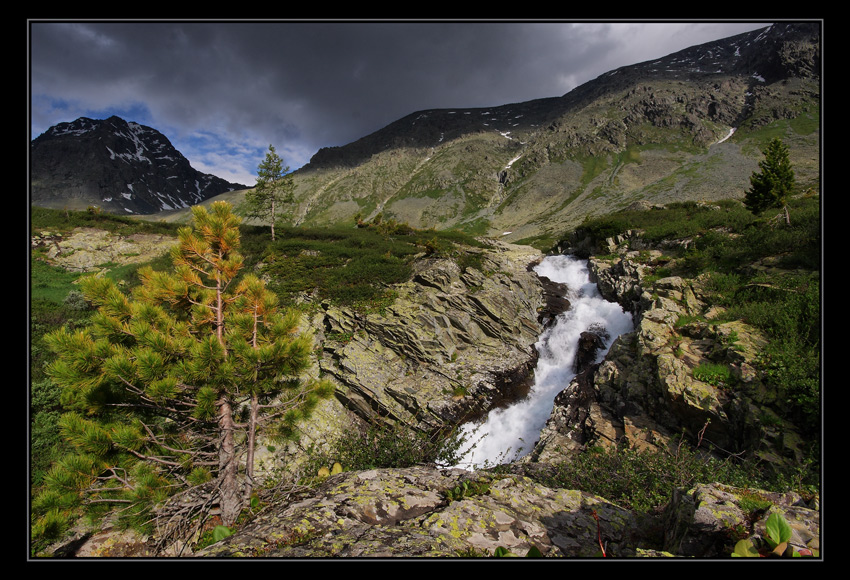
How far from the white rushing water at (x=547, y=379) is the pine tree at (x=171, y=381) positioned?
6.48 meters

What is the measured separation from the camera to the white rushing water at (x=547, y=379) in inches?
537

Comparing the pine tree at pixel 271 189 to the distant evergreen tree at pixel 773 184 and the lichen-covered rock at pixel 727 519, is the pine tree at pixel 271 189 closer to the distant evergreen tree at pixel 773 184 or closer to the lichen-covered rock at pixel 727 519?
the lichen-covered rock at pixel 727 519

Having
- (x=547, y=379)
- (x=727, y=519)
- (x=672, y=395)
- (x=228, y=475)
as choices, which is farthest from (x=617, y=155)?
(x=228, y=475)

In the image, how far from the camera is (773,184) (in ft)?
74.6

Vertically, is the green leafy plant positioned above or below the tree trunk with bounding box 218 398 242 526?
above

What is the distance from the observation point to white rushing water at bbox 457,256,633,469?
1364 cm

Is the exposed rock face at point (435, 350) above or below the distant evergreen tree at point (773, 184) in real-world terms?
below

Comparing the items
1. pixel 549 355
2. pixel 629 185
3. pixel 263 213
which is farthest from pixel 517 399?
pixel 629 185

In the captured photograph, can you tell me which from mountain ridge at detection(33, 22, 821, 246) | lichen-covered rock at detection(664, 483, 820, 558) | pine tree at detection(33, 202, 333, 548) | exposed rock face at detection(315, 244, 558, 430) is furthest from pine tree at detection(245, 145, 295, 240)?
mountain ridge at detection(33, 22, 821, 246)

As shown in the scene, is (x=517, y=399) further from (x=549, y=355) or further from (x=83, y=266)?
(x=83, y=266)

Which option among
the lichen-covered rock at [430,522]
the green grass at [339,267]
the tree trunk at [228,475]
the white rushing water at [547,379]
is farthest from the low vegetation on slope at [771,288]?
the green grass at [339,267]

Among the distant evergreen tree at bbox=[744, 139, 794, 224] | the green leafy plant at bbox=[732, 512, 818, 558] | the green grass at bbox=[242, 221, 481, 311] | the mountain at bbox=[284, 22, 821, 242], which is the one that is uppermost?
the mountain at bbox=[284, 22, 821, 242]

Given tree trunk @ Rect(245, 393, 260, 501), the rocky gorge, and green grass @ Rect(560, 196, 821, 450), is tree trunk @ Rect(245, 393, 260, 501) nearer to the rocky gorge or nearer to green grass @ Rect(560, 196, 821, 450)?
the rocky gorge

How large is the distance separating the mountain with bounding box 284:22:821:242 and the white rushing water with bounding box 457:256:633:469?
56.5m
